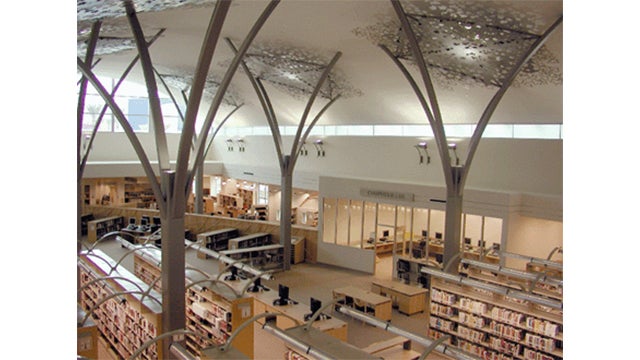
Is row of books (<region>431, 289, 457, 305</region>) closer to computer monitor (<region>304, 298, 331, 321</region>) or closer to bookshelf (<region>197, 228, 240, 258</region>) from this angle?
computer monitor (<region>304, 298, 331, 321</region>)

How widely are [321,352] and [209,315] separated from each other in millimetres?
5083

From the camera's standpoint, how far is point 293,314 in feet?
30.7

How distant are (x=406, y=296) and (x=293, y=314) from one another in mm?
4919

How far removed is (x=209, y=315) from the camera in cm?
1040

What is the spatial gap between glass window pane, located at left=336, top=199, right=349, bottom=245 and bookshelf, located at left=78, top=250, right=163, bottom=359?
8293 mm

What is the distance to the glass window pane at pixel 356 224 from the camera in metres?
18.3

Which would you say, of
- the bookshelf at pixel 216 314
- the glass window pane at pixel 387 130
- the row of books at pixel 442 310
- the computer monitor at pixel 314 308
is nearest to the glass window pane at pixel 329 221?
the glass window pane at pixel 387 130

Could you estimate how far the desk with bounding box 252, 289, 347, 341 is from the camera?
877 centimetres

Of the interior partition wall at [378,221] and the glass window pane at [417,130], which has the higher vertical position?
the glass window pane at [417,130]

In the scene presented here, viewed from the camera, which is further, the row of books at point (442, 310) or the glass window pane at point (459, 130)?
the glass window pane at point (459, 130)

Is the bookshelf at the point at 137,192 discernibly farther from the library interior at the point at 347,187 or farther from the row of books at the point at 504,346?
the row of books at the point at 504,346

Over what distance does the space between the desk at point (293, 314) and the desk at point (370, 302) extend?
283 centimetres

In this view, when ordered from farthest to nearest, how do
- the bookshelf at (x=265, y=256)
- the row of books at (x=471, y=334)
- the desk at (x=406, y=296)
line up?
Result: the bookshelf at (x=265, y=256) < the desk at (x=406, y=296) < the row of books at (x=471, y=334)
